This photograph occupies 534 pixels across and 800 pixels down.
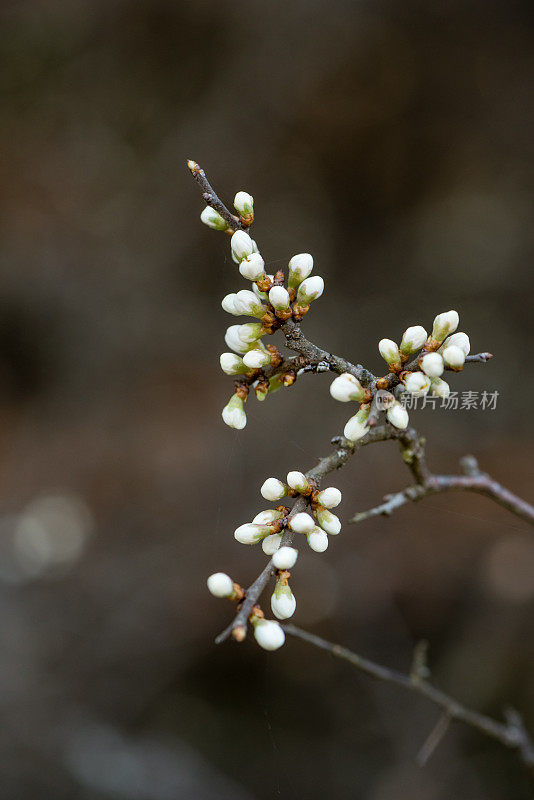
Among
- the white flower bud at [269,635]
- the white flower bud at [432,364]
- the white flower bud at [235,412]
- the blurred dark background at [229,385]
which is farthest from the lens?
the blurred dark background at [229,385]

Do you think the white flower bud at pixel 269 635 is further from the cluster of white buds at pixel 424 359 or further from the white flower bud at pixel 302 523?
the cluster of white buds at pixel 424 359

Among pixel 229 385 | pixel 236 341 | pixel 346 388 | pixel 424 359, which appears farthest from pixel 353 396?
pixel 229 385

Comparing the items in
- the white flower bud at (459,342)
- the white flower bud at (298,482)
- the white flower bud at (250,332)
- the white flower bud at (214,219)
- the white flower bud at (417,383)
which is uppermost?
the white flower bud at (459,342)

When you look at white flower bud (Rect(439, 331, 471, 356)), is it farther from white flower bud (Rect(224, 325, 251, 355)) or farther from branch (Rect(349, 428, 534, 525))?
white flower bud (Rect(224, 325, 251, 355))

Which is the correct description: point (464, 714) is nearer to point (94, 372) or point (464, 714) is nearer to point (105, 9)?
point (94, 372)

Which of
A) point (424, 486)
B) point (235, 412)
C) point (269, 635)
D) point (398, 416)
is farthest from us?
point (424, 486)

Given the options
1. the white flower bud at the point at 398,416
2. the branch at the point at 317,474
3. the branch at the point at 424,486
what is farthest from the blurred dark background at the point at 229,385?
the white flower bud at the point at 398,416

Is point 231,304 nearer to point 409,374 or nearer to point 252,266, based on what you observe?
point 252,266
